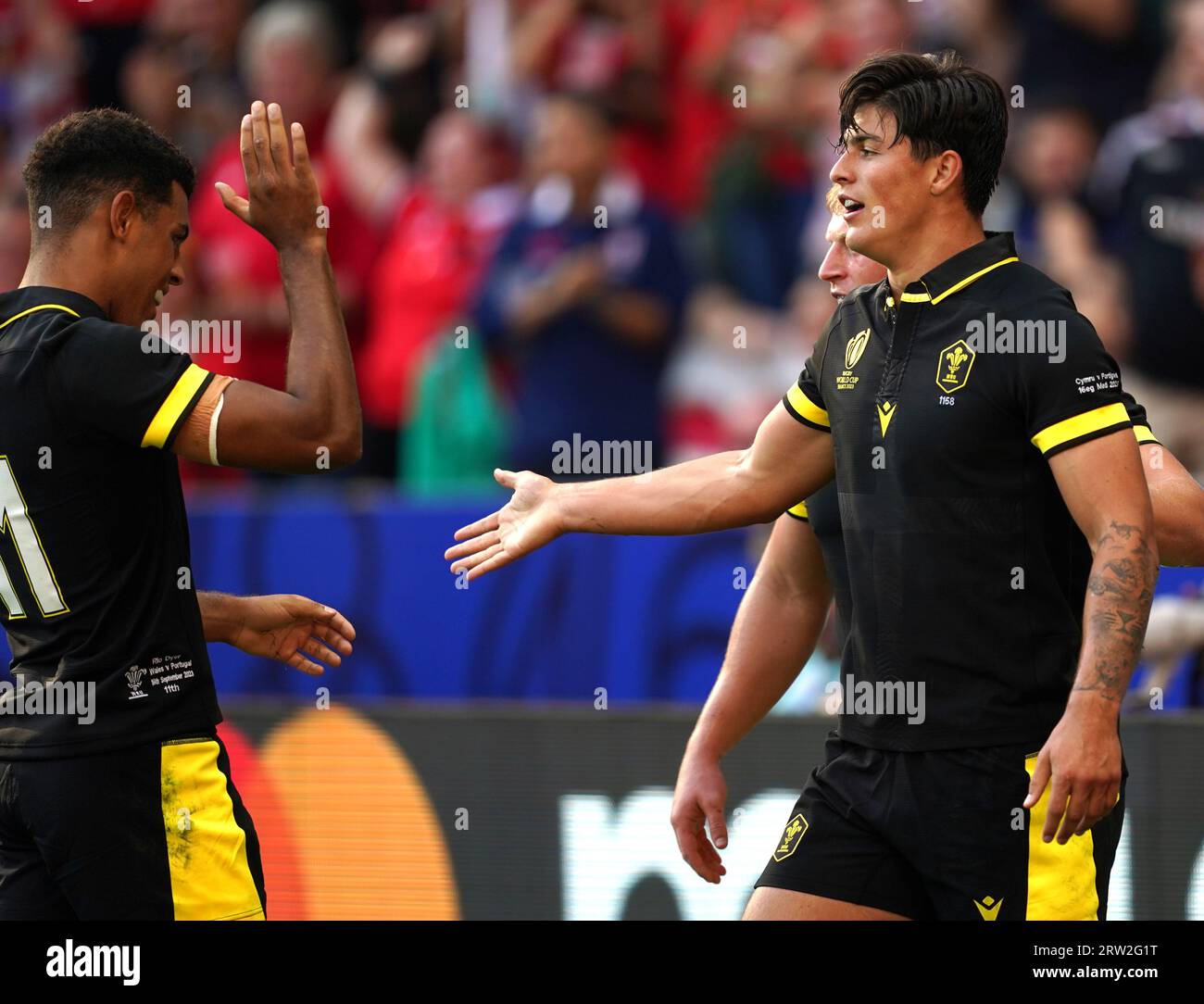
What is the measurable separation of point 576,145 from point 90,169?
4.95m

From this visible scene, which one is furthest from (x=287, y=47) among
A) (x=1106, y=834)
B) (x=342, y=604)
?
(x=1106, y=834)

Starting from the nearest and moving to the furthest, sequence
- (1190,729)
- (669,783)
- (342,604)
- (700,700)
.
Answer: (1190,729)
(669,783)
(700,700)
(342,604)

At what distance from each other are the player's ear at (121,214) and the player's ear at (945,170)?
1850 mm

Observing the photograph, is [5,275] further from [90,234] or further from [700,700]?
[90,234]

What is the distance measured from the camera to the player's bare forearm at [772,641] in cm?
481

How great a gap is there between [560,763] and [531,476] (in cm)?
237

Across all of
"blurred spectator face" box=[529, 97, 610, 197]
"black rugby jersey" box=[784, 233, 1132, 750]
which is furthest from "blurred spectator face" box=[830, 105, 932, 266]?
"blurred spectator face" box=[529, 97, 610, 197]

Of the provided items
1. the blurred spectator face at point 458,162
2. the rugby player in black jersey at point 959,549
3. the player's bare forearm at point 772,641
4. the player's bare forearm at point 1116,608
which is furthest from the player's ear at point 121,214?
the blurred spectator face at point 458,162

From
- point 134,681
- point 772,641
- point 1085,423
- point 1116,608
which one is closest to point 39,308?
point 134,681

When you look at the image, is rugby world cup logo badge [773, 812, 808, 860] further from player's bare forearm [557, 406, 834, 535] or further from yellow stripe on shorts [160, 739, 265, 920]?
yellow stripe on shorts [160, 739, 265, 920]

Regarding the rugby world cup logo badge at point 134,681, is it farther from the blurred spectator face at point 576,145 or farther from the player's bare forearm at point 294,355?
the blurred spectator face at point 576,145

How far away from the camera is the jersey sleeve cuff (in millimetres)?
4410

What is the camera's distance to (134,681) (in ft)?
13.3

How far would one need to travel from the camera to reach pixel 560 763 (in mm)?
6668
